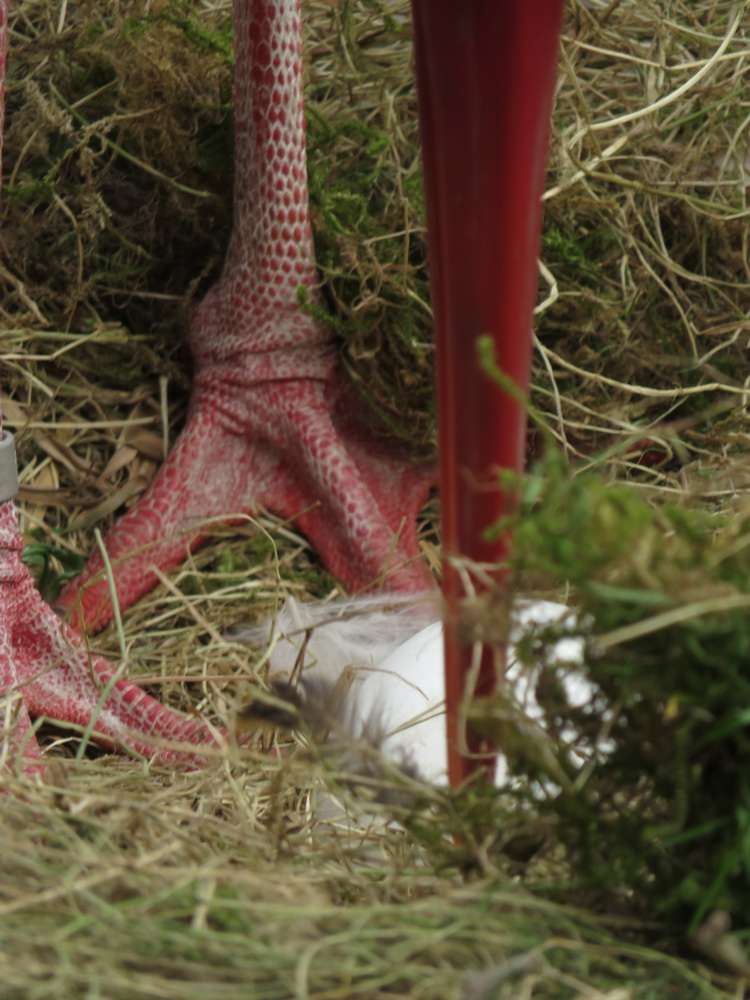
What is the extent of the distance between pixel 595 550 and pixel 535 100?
0.69 ft

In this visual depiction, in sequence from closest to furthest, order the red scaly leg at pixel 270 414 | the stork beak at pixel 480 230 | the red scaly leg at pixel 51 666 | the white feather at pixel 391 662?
the stork beak at pixel 480 230 → the white feather at pixel 391 662 → the red scaly leg at pixel 51 666 → the red scaly leg at pixel 270 414

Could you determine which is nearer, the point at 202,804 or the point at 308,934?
the point at 308,934

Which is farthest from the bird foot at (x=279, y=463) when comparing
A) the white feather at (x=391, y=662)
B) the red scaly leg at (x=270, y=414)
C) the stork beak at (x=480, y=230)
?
the stork beak at (x=480, y=230)

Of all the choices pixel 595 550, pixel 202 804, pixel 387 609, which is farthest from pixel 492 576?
pixel 387 609

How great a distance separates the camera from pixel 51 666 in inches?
48.6

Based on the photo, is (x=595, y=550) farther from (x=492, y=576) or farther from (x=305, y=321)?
(x=305, y=321)

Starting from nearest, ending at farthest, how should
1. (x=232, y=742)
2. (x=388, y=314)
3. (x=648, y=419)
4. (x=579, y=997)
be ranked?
→ (x=579, y=997), (x=232, y=742), (x=388, y=314), (x=648, y=419)

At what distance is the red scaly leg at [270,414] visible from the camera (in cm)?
152

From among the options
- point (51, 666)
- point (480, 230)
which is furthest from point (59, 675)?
point (480, 230)

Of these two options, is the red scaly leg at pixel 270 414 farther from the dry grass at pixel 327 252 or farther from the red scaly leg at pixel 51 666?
the red scaly leg at pixel 51 666

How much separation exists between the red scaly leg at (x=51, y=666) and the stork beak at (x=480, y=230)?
1.84 ft

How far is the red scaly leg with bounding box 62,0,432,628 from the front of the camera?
152 cm

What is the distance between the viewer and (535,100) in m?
0.65

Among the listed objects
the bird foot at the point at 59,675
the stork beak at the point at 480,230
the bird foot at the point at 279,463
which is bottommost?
the bird foot at the point at 59,675
